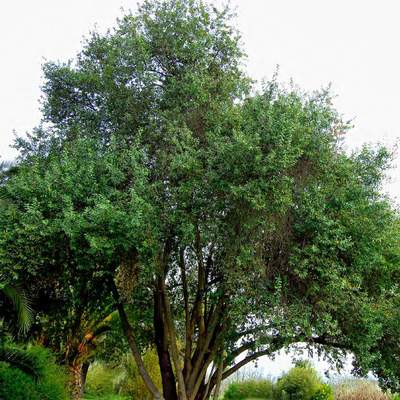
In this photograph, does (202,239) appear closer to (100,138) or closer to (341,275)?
(341,275)

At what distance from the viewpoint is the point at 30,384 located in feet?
43.2

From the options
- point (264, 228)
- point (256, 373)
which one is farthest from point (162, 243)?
point (256, 373)

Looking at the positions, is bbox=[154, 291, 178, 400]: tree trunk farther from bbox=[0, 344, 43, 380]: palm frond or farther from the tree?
bbox=[0, 344, 43, 380]: palm frond

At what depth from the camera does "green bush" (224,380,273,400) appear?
23822mm

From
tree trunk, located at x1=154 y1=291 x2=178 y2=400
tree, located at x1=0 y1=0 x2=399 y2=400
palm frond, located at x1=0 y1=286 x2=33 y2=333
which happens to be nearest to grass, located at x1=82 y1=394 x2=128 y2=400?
tree trunk, located at x1=154 y1=291 x2=178 y2=400

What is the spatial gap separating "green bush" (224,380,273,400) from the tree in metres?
12.0

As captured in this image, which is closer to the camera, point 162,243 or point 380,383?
point 162,243

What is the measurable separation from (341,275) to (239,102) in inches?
200

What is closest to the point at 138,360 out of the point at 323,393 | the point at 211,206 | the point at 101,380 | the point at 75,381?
the point at 211,206

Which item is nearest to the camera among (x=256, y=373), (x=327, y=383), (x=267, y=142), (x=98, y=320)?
(x=267, y=142)

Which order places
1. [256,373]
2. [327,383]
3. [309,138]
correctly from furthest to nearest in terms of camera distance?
[256,373]
[327,383]
[309,138]

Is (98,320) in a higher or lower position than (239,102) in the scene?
lower

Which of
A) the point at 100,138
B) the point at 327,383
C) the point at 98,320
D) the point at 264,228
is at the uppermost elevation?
the point at 100,138

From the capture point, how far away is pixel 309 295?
10.6 m
